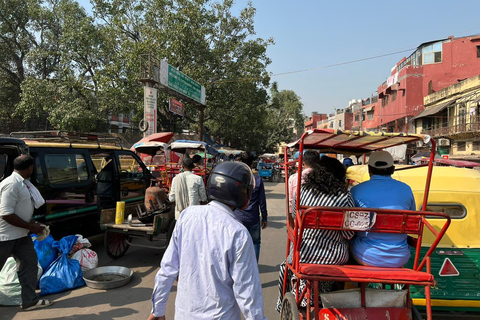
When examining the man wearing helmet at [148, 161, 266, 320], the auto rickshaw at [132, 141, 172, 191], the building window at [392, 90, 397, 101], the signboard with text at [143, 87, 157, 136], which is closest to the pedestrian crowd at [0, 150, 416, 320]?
the man wearing helmet at [148, 161, 266, 320]

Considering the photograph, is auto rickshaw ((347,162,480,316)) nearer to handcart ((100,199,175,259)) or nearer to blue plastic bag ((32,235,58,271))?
handcart ((100,199,175,259))

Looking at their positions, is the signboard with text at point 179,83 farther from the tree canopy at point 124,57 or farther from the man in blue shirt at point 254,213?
the man in blue shirt at point 254,213

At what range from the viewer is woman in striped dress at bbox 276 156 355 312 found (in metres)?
2.69

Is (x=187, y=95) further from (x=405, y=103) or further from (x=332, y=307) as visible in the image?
(x=405, y=103)

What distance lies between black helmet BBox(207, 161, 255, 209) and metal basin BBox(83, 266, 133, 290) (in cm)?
342

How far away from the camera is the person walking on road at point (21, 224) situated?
3.40m

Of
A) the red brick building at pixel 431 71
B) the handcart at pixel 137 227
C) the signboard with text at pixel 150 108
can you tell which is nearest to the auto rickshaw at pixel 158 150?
the signboard with text at pixel 150 108

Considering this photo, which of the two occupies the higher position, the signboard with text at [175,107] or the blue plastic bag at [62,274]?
the signboard with text at [175,107]

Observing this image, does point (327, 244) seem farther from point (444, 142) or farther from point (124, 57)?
point (444, 142)

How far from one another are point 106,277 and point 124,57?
58.6 ft

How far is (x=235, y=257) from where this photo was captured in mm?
1585

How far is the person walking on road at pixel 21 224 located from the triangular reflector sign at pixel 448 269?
4172 mm

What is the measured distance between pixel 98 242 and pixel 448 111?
29087 mm

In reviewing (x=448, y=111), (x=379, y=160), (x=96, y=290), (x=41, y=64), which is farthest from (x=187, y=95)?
(x=448, y=111)
